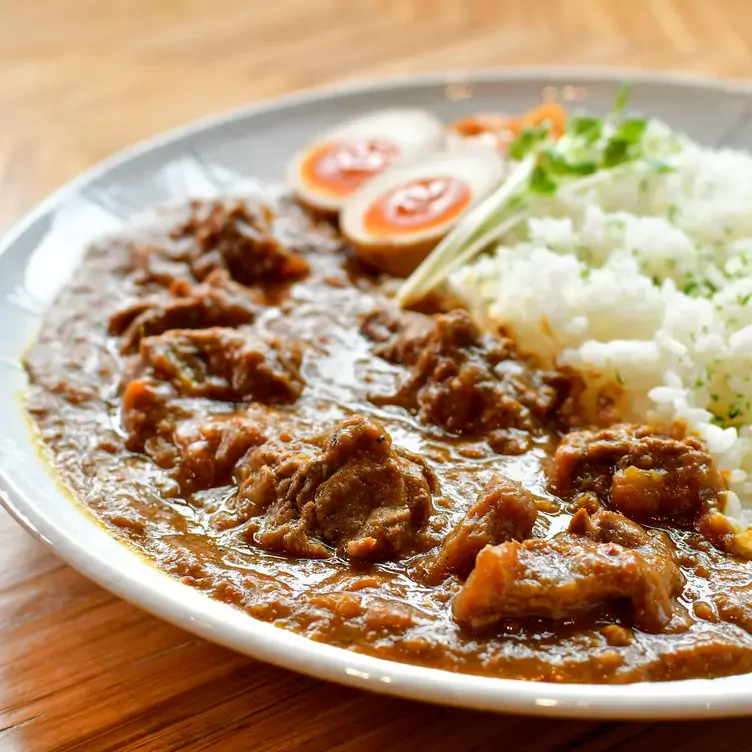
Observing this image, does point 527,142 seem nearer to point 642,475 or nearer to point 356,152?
point 356,152

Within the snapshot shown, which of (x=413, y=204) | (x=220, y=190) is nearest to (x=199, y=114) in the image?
(x=220, y=190)

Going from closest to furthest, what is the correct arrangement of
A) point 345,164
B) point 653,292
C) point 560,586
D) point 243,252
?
point 560,586 < point 653,292 < point 243,252 < point 345,164

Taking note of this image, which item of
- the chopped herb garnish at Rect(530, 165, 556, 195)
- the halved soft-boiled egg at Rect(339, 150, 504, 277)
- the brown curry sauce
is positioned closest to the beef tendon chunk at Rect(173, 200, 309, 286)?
the brown curry sauce

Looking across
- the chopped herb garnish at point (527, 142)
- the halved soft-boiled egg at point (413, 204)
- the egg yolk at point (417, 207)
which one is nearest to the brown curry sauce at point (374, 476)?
the halved soft-boiled egg at point (413, 204)

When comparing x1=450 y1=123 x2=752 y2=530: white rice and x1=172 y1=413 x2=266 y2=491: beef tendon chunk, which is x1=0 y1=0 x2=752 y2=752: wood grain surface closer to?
x1=172 y1=413 x2=266 y2=491: beef tendon chunk

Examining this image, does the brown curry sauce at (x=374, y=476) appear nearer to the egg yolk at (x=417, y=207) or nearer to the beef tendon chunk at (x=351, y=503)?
the beef tendon chunk at (x=351, y=503)

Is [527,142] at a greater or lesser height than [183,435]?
greater
